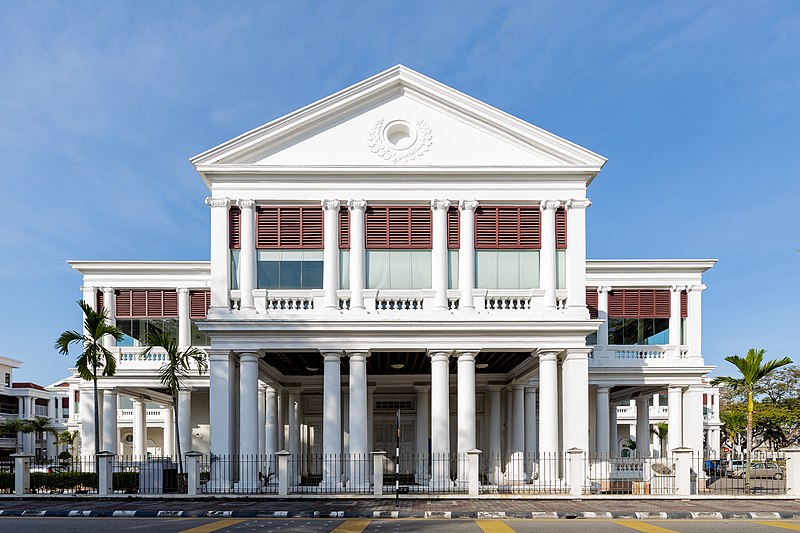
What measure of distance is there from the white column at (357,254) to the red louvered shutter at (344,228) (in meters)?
0.25

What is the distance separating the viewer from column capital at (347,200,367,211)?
2750 cm

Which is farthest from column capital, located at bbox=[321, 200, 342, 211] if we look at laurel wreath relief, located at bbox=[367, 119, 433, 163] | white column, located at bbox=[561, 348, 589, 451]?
white column, located at bbox=[561, 348, 589, 451]

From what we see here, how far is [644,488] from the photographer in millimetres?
26172

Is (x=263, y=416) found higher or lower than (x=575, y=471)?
lower

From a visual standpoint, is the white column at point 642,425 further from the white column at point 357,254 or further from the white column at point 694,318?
the white column at point 357,254

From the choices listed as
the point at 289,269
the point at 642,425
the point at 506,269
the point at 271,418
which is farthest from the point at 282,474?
the point at 642,425

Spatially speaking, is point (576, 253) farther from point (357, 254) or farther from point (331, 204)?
point (331, 204)

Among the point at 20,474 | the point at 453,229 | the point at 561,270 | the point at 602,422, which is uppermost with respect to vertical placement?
the point at 453,229

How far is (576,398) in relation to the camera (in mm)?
26812

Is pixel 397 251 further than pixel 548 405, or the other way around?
pixel 397 251

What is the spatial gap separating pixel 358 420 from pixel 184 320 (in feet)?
46.3

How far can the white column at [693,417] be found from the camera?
38.2 meters

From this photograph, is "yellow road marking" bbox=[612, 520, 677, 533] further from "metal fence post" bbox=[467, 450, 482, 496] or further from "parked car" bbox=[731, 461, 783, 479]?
"parked car" bbox=[731, 461, 783, 479]

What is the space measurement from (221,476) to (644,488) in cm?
1360
